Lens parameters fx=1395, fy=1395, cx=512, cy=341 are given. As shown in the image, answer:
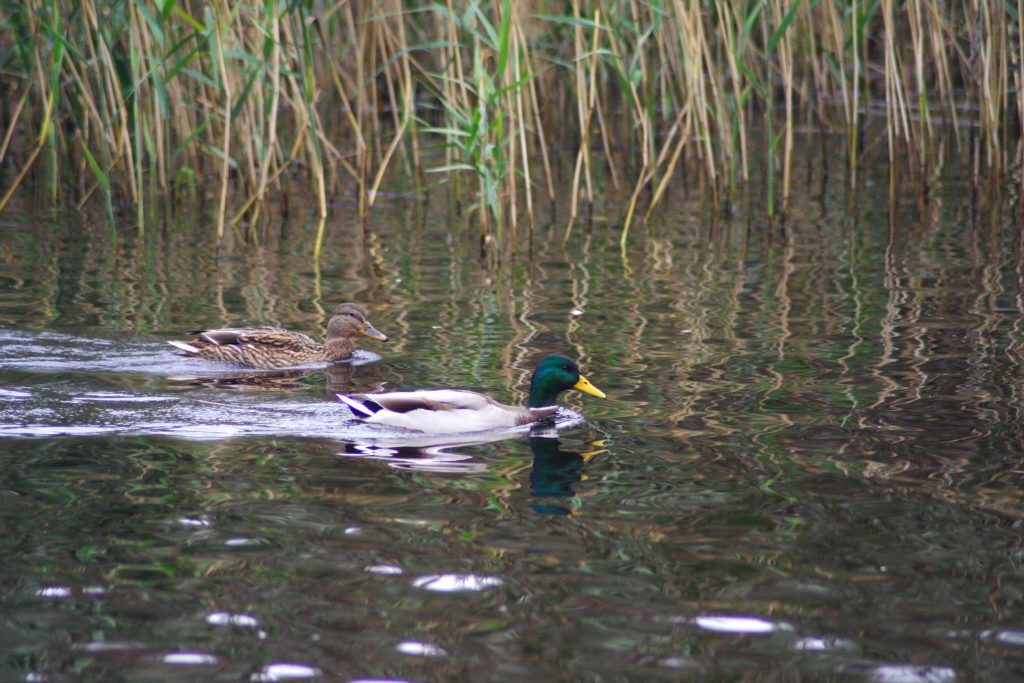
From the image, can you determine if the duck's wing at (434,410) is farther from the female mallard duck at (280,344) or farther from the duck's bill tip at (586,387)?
the female mallard duck at (280,344)

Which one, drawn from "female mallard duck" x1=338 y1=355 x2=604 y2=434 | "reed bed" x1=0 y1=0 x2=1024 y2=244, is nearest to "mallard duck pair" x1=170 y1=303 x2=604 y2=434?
"female mallard duck" x1=338 y1=355 x2=604 y2=434

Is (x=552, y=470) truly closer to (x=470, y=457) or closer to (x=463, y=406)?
(x=470, y=457)

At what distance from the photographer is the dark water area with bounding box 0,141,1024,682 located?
405cm

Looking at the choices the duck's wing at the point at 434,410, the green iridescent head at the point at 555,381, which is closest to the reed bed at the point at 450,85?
the green iridescent head at the point at 555,381

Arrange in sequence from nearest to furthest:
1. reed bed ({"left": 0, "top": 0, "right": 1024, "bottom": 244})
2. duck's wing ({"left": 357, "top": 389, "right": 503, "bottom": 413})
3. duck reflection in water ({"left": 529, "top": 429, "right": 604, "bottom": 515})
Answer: duck reflection in water ({"left": 529, "top": 429, "right": 604, "bottom": 515}), duck's wing ({"left": 357, "top": 389, "right": 503, "bottom": 413}), reed bed ({"left": 0, "top": 0, "right": 1024, "bottom": 244})

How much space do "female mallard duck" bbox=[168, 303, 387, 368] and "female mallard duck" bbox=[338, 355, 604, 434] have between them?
4.60ft

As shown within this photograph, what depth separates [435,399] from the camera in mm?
6531

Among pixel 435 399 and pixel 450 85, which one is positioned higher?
pixel 450 85

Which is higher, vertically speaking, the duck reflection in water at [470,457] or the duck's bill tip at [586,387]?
the duck's bill tip at [586,387]

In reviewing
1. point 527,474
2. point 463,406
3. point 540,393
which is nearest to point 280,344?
point 540,393

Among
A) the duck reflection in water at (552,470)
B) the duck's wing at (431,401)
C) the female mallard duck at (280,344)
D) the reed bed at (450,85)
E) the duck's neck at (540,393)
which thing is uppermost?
the reed bed at (450,85)

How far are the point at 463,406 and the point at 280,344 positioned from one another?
2.20 meters

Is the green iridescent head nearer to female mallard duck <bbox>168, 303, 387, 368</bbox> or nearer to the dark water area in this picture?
the dark water area

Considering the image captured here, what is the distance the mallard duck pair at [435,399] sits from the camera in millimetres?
6562
